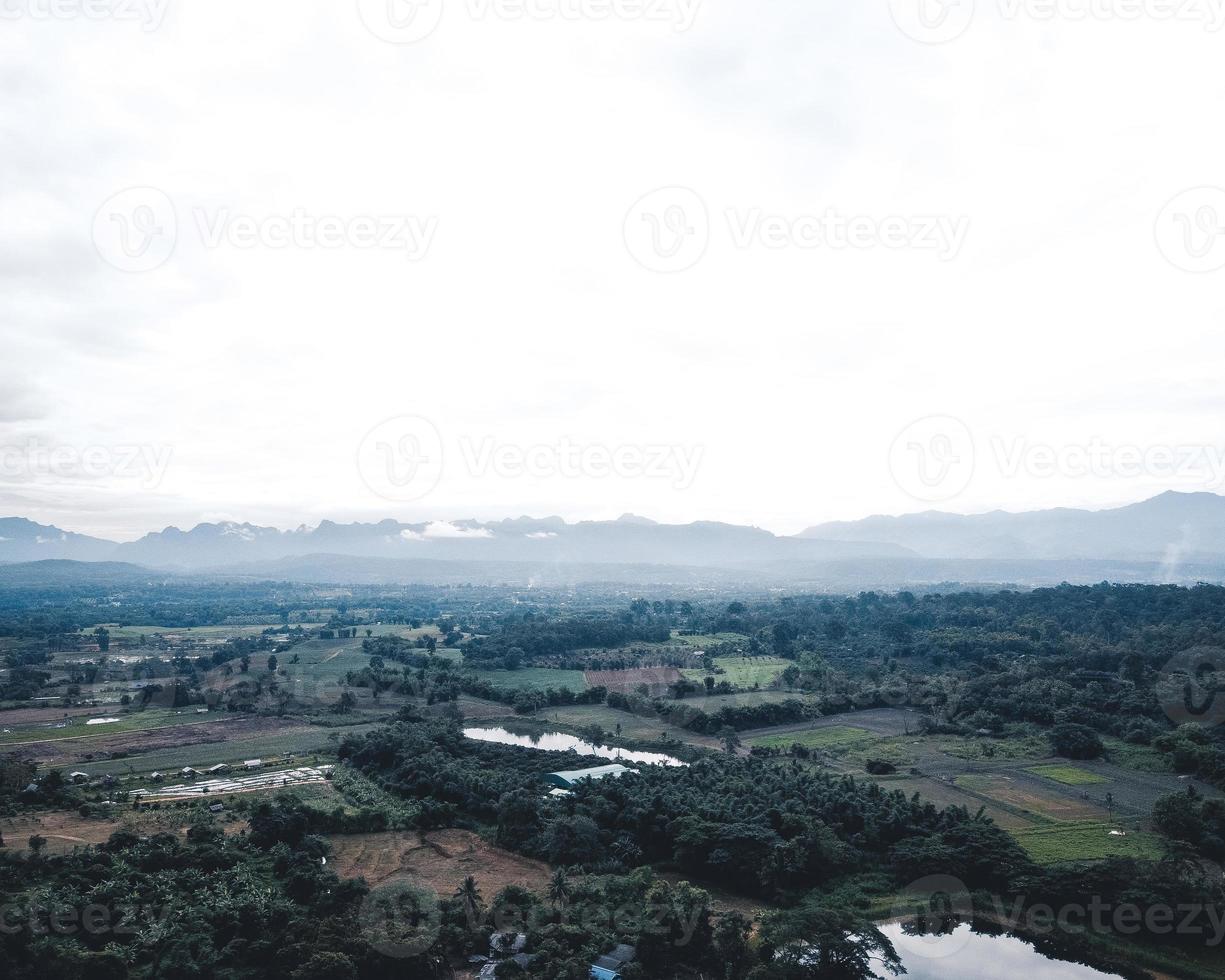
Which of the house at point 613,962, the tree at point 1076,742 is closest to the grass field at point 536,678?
the tree at point 1076,742

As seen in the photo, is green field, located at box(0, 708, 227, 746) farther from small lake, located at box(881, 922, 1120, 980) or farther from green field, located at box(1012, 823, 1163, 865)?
green field, located at box(1012, 823, 1163, 865)

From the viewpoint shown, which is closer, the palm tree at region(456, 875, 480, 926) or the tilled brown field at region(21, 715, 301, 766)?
the palm tree at region(456, 875, 480, 926)

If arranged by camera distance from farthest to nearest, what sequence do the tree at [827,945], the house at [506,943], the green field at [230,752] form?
the green field at [230,752]
the house at [506,943]
the tree at [827,945]

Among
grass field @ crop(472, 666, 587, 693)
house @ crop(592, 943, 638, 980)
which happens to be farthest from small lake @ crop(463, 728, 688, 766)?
house @ crop(592, 943, 638, 980)

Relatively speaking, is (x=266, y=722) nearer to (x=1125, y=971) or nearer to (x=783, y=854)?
(x=783, y=854)

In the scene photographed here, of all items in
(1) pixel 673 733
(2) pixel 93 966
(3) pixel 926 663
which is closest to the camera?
(2) pixel 93 966

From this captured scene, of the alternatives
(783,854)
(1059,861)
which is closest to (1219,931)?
(1059,861)

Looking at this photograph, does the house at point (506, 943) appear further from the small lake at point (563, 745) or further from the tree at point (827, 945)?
the small lake at point (563, 745)
